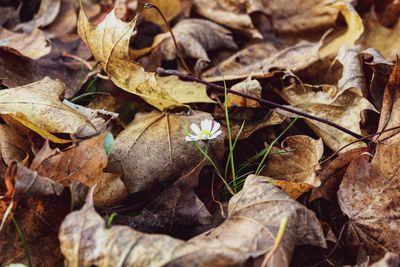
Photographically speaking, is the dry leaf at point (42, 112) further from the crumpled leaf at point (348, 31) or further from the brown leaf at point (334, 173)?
the crumpled leaf at point (348, 31)

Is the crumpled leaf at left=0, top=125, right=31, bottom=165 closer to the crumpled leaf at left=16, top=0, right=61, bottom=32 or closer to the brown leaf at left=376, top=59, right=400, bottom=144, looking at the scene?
the crumpled leaf at left=16, top=0, right=61, bottom=32

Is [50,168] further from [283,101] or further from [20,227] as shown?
[283,101]

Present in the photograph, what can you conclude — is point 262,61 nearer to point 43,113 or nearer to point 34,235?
point 43,113

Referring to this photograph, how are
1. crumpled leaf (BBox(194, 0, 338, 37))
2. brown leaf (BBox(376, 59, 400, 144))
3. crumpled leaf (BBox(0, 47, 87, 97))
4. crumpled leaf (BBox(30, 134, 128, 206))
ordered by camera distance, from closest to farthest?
crumpled leaf (BBox(30, 134, 128, 206)), brown leaf (BBox(376, 59, 400, 144)), crumpled leaf (BBox(0, 47, 87, 97)), crumpled leaf (BBox(194, 0, 338, 37))

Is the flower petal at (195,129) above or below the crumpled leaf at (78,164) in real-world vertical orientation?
below

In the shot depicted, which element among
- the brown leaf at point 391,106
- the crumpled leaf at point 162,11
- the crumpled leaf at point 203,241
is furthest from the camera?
the crumpled leaf at point 162,11

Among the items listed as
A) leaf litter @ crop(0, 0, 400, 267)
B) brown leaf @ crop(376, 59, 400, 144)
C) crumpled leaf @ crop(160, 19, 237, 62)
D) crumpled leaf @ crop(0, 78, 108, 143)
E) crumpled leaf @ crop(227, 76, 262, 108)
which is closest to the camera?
leaf litter @ crop(0, 0, 400, 267)

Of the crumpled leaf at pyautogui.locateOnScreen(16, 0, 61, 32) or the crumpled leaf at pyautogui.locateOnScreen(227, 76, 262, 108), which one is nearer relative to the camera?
the crumpled leaf at pyautogui.locateOnScreen(227, 76, 262, 108)

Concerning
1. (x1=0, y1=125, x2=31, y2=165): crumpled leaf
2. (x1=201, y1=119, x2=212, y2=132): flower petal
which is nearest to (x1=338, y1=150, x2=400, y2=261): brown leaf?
(x1=201, y1=119, x2=212, y2=132): flower petal

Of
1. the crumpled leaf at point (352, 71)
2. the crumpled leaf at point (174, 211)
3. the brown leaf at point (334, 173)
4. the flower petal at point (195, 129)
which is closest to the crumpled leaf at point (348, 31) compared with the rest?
the crumpled leaf at point (352, 71)

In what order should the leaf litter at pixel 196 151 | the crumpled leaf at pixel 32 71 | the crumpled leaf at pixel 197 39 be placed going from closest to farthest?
the leaf litter at pixel 196 151, the crumpled leaf at pixel 32 71, the crumpled leaf at pixel 197 39
